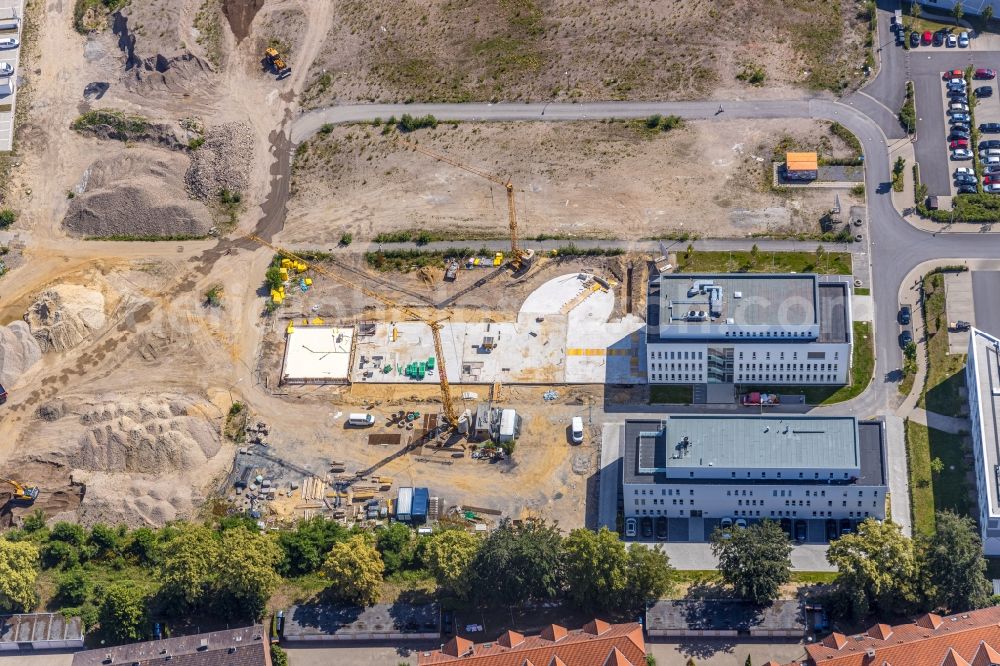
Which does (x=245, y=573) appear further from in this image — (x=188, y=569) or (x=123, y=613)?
(x=123, y=613)

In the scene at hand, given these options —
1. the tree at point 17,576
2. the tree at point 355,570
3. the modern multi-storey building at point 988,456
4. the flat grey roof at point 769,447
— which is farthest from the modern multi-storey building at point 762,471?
the tree at point 17,576

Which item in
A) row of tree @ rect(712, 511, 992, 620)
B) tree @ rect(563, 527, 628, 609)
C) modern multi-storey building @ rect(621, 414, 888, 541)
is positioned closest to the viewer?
row of tree @ rect(712, 511, 992, 620)

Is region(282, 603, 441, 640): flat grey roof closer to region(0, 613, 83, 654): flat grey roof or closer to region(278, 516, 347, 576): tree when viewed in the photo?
region(278, 516, 347, 576): tree

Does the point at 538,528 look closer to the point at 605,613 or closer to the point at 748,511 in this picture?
the point at 605,613

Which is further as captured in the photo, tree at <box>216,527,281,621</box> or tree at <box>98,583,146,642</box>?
tree at <box>98,583,146,642</box>

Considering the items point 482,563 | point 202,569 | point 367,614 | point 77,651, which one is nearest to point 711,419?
point 482,563

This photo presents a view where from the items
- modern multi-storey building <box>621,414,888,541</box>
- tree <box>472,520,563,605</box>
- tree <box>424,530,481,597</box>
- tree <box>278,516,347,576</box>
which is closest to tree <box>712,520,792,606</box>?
modern multi-storey building <box>621,414,888,541</box>

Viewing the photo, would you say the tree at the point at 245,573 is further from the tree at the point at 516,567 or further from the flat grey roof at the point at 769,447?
the flat grey roof at the point at 769,447
